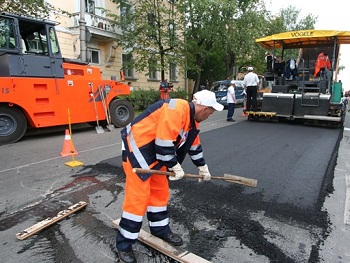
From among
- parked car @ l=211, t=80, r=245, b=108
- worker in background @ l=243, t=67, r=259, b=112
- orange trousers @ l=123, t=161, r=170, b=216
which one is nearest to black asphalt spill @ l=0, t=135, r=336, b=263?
orange trousers @ l=123, t=161, r=170, b=216

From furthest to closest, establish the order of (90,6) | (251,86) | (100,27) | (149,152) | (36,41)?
(90,6) < (100,27) < (251,86) < (36,41) < (149,152)

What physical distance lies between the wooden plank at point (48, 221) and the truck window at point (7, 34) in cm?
509

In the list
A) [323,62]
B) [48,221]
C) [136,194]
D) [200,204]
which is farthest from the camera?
[323,62]

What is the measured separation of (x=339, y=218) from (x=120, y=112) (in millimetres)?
7325

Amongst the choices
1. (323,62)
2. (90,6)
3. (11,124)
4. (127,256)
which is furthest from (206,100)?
(90,6)

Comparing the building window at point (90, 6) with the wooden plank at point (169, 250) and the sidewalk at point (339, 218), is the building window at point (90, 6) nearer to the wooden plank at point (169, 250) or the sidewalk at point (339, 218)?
the sidewalk at point (339, 218)

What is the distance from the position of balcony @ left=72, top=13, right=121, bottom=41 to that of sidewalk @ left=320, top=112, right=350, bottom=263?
13576 mm

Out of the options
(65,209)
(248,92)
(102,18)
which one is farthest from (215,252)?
(102,18)

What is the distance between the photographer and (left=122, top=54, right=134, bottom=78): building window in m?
15.3

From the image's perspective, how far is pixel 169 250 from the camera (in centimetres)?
233

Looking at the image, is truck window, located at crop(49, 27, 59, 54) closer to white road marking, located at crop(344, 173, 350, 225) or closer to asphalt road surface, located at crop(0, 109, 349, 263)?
asphalt road surface, located at crop(0, 109, 349, 263)

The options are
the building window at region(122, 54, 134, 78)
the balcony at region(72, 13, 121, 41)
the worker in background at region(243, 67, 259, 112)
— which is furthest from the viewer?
the building window at region(122, 54, 134, 78)

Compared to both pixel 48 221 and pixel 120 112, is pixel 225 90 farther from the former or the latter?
pixel 48 221

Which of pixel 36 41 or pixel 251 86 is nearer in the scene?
pixel 36 41
